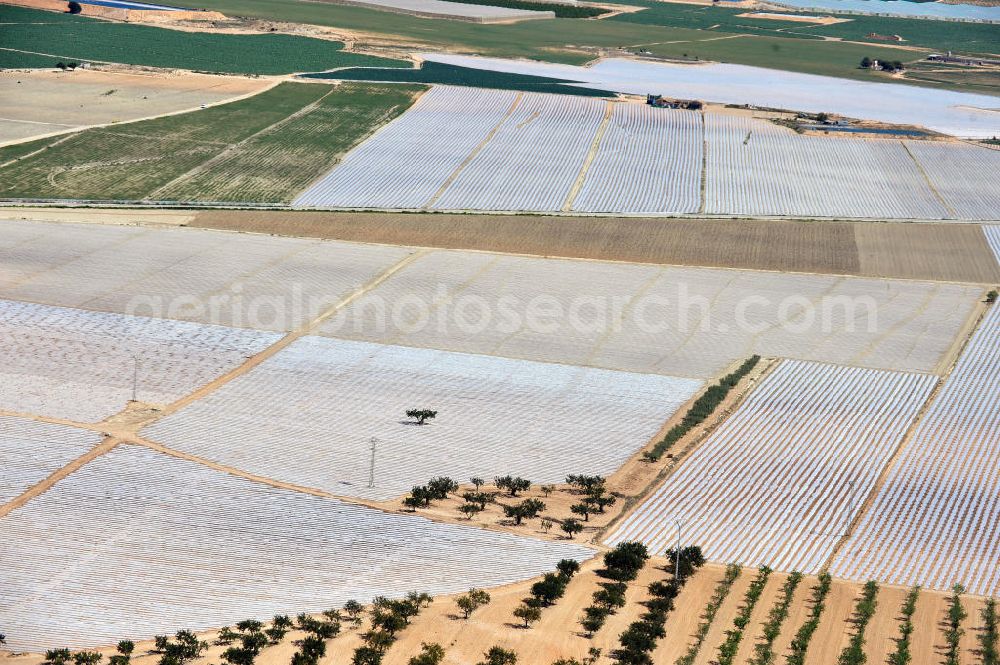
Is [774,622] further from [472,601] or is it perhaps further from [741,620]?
[472,601]

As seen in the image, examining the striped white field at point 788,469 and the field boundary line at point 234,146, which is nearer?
the striped white field at point 788,469

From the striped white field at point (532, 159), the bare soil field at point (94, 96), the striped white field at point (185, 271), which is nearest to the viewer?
the striped white field at point (185, 271)

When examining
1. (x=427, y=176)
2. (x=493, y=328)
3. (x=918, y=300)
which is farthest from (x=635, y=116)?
(x=493, y=328)

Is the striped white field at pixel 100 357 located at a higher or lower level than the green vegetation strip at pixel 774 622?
higher

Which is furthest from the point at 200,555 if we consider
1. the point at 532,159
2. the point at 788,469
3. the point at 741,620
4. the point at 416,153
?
the point at 532,159

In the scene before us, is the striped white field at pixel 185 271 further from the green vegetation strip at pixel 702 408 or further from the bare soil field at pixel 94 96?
the bare soil field at pixel 94 96

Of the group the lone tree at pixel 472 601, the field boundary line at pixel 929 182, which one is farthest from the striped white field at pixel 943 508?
the field boundary line at pixel 929 182
